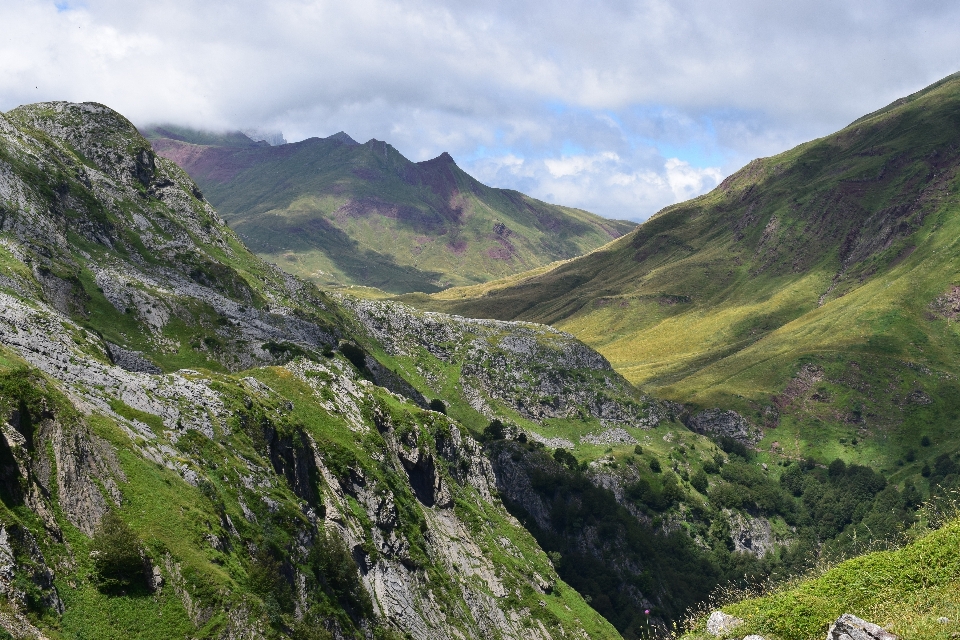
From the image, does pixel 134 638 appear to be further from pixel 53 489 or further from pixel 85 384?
pixel 85 384

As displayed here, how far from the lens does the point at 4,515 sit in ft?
137

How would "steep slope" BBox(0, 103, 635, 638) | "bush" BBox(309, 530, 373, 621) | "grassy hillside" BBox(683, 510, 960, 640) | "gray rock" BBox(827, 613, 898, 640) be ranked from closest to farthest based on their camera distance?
"gray rock" BBox(827, 613, 898, 640), "grassy hillside" BBox(683, 510, 960, 640), "steep slope" BBox(0, 103, 635, 638), "bush" BBox(309, 530, 373, 621)

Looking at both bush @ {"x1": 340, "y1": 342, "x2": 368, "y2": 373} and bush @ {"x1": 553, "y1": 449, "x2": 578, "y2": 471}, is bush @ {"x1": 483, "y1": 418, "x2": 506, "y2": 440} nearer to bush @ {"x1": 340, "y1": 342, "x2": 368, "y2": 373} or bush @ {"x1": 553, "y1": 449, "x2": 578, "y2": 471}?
bush @ {"x1": 553, "y1": 449, "x2": 578, "y2": 471}

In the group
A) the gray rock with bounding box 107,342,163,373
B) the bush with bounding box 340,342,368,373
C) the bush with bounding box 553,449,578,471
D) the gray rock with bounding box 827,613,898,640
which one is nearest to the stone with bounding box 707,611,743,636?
the gray rock with bounding box 827,613,898,640

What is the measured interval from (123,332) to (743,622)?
11946 centimetres

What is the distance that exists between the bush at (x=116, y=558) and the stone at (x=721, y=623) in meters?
39.2

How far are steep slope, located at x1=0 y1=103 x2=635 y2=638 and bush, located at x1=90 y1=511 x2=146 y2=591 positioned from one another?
0.15 metres

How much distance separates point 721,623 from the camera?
31.2 meters

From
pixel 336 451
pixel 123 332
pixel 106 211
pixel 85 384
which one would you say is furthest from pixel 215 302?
pixel 85 384

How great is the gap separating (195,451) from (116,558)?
25.1 metres

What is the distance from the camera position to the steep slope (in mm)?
47781

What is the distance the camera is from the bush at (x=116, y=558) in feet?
151

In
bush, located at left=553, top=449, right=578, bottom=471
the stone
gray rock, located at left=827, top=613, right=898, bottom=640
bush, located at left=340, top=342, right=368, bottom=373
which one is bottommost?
bush, located at left=553, top=449, right=578, bottom=471

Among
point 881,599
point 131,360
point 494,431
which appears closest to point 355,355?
point 494,431
